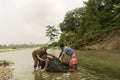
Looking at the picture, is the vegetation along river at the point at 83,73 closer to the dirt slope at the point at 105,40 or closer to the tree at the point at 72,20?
the dirt slope at the point at 105,40

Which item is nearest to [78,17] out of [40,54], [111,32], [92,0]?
[92,0]

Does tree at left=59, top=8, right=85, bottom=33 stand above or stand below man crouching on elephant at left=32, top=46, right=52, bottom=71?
above

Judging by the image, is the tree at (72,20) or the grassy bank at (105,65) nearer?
the grassy bank at (105,65)

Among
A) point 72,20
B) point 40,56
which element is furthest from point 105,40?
point 72,20

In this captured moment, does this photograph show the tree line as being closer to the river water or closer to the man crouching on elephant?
the river water

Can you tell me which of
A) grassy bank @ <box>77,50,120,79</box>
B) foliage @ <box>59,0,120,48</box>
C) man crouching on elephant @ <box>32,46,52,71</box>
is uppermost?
foliage @ <box>59,0,120,48</box>

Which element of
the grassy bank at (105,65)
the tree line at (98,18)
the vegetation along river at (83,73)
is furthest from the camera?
the tree line at (98,18)

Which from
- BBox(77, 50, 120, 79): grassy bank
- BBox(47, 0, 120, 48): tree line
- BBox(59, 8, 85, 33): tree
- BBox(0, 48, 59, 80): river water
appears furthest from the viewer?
BBox(59, 8, 85, 33): tree

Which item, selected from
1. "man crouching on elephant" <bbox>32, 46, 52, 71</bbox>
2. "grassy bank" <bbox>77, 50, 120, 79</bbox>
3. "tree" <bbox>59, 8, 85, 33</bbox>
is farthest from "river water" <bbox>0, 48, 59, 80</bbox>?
"tree" <bbox>59, 8, 85, 33</bbox>

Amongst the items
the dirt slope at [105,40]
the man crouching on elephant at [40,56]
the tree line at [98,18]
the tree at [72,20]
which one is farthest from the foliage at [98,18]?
the tree at [72,20]

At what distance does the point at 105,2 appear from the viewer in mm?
76812

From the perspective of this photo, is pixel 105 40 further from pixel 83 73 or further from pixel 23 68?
pixel 83 73

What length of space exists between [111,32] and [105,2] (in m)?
14.0

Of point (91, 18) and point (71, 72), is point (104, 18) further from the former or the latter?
point (71, 72)
